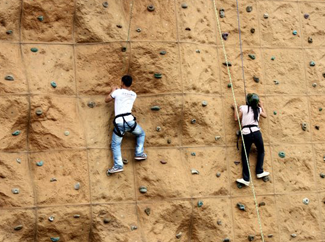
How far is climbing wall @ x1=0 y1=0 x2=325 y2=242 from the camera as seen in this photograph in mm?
6355

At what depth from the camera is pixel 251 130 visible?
6777 millimetres

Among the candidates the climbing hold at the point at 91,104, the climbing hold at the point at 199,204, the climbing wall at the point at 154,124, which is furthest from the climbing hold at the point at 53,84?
the climbing hold at the point at 199,204

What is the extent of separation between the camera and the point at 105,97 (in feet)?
22.1

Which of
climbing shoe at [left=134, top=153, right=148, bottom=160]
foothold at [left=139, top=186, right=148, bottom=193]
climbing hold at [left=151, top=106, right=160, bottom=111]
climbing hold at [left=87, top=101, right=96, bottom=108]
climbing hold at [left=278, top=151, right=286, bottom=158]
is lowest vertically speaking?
foothold at [left=139, top=186, right=148, bottom=193]

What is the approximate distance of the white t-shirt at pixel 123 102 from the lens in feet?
20.9

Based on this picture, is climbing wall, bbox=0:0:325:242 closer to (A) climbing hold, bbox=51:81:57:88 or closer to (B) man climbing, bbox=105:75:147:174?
(A) climbing hold, bbox=51:81:57:88

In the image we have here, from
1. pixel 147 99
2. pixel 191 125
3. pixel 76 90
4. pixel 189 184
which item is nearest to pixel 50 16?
pixel 76 90

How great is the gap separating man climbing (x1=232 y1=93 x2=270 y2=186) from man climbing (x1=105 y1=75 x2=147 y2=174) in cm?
119

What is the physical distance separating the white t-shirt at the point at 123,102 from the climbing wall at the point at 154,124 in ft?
1.12

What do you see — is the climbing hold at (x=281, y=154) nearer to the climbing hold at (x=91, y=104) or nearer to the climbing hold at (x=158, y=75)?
the climbing hold at (x=158, y=75)

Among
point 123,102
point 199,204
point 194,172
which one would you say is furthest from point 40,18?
point 199,204

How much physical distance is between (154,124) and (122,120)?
533 millimetres

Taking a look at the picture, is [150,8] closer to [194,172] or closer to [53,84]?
[53,84]

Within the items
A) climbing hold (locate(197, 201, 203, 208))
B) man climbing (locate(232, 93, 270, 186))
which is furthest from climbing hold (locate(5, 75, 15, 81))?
man climbing (locate(232, 93, 270, 186))
